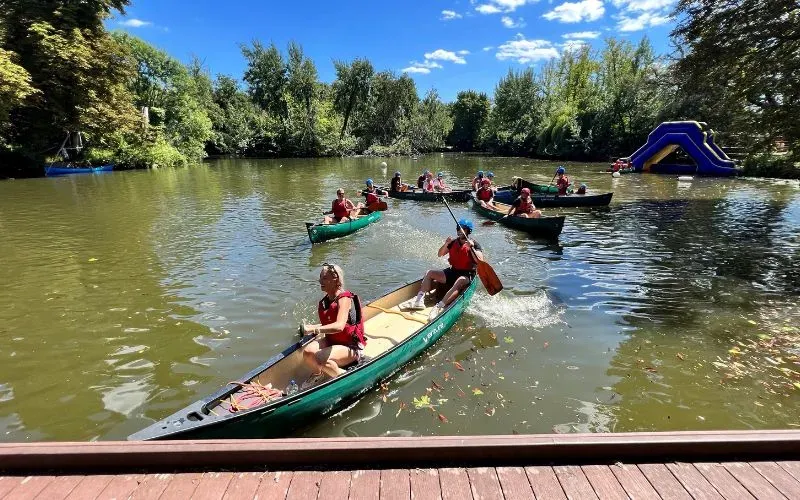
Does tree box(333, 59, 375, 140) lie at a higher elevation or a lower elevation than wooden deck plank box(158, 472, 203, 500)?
higher

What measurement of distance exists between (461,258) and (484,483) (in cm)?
605

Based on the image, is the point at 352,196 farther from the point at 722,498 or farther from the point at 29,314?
the point at 722,498

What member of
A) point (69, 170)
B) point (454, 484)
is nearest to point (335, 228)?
point (454, 484)

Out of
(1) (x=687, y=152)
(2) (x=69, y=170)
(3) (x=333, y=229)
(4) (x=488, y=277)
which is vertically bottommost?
(4) (x=488, y=277)

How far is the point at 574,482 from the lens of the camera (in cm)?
348

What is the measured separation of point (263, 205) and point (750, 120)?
782 inches

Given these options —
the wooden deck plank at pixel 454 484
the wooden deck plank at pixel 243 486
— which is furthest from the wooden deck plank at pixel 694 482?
the wooden deck plank at pixel 243 486

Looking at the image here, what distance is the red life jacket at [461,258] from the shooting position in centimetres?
924

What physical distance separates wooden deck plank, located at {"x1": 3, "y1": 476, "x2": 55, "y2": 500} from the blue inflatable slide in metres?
38.1

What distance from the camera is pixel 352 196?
2552 cm

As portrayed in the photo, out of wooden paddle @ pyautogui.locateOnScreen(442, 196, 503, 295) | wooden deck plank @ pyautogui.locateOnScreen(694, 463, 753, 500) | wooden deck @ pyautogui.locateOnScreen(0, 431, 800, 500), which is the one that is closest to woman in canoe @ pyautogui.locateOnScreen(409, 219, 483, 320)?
wooden paddle @ pyautogui.locateOnScreen(442, 196, 503, 295)

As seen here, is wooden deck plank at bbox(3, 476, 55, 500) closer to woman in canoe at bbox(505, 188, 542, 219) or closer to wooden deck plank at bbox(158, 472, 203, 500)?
wooden deck plank at bbox(158, 472, 203, 500)

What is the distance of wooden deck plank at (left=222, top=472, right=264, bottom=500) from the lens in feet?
11.0

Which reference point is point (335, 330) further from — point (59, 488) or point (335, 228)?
point (335, 228)
